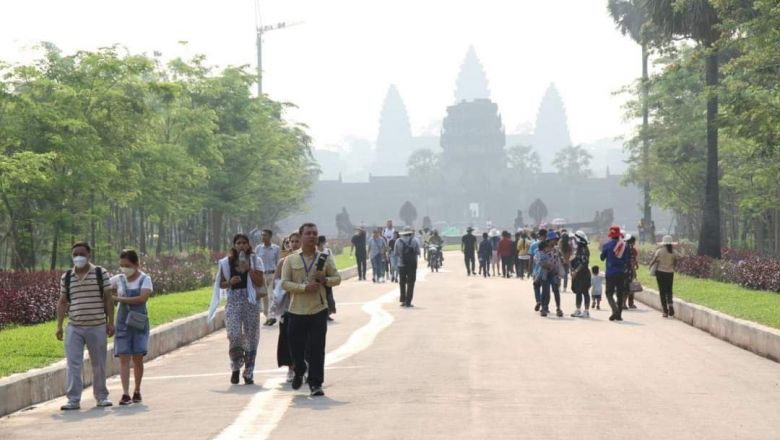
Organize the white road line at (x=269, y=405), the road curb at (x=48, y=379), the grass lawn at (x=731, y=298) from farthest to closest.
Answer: the grass lawn at (x=731, y=298), the road curb at (x=48, y=379), the white road line at (x=269, y=405)

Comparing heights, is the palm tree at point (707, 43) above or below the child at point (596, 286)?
above

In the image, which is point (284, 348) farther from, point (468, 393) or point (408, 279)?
point (408, 279)

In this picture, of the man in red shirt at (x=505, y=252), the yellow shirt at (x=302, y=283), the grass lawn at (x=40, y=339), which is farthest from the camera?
the man in red shirt at (x=505, y=252)

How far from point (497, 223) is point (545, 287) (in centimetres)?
15004

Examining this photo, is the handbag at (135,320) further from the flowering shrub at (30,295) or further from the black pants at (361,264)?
the black pants at (361,264)

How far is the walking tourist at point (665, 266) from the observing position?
23.8 meters

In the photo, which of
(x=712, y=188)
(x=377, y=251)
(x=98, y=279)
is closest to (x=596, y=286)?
(x=377, y=251)

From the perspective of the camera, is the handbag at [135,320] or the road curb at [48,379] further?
the handbag at [135,320]

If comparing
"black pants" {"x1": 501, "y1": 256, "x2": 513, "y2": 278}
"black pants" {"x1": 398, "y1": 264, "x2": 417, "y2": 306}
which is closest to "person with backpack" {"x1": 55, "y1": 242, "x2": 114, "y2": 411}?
"black pants" {"x1": 398, "y1": 264, "x2": 417, "y2": 306}

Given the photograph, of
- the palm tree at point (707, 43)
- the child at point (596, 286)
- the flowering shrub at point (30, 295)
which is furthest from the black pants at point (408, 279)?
the palm tree at point (707, 43)

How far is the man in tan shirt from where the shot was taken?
1285 centimetres

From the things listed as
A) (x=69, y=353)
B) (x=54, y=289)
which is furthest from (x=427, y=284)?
(x=69, y=353)

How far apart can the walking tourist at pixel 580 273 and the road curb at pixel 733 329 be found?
1804mm

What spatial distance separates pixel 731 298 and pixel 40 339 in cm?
1372
